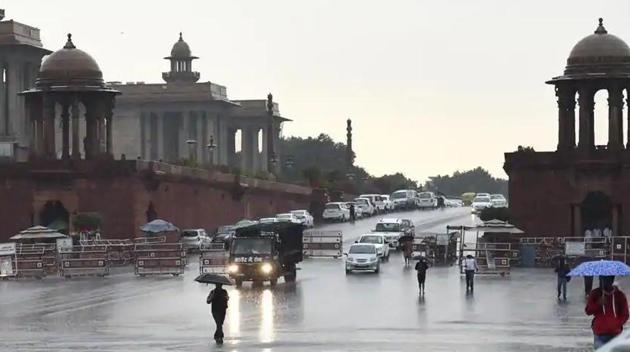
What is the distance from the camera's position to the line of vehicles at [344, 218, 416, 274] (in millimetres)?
61812

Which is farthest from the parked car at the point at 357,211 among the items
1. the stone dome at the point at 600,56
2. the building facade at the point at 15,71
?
the stone dome at the point at 600,56

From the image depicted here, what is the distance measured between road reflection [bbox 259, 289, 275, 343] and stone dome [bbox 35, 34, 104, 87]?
37.7 m

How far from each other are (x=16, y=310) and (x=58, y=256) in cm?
1981

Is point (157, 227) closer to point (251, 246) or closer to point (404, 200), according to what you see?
point (251, 246)

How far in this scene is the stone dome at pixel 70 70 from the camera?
8744 centimetres

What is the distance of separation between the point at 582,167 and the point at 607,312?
5113cm

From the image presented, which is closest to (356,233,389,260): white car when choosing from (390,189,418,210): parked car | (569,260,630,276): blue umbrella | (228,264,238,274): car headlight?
(228,264,238,274): car headlight

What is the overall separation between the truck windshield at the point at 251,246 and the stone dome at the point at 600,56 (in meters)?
25.7

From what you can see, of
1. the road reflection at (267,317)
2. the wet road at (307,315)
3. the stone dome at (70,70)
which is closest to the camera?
the wet road at (307,315)

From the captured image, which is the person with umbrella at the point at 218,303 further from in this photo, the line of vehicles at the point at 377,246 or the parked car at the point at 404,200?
the parked car at the point at 404,200

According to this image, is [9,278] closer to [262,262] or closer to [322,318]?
[262,262]

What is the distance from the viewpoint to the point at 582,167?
75812 mm

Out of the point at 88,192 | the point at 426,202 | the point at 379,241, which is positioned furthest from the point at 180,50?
the point at 379,241

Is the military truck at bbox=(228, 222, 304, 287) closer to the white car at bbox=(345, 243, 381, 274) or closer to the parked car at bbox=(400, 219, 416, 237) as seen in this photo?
the white car at bbox=(345, 243, 381, 274)
